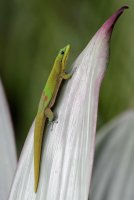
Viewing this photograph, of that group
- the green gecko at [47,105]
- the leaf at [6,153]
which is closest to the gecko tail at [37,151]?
the green gecko at [47,105]

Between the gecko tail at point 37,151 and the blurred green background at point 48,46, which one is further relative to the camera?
the blurred green background at point 48,46

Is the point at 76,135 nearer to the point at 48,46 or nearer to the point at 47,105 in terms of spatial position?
the point at 47,105

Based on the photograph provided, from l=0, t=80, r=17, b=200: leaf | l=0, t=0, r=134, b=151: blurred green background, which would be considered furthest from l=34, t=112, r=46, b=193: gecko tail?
l=0, t=0, r=134, b=151: blurred green background

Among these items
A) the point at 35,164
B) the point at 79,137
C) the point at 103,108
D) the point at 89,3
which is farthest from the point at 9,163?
the point at 89,3

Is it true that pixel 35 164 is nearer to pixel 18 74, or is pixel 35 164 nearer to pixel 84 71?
pixel 84 71

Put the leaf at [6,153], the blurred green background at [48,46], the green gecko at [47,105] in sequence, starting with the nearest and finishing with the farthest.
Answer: the green gecko at [47,105] < the leaf at [6,153] < the blurred green background at [48,46]

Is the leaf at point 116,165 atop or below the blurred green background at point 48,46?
below

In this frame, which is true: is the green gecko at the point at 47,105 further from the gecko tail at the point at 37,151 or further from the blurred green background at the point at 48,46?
the blurred green background at the point at 48,46

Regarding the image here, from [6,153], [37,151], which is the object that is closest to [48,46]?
[6,153]
